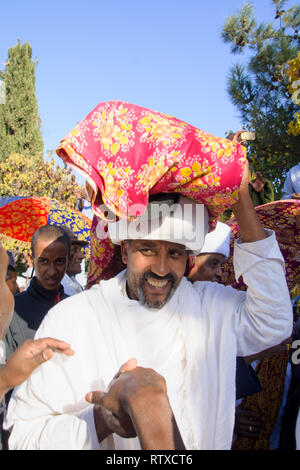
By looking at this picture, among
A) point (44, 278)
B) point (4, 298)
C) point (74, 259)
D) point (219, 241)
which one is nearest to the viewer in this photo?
point (4, 298)

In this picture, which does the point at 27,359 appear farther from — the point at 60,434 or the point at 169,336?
the point at 169,336

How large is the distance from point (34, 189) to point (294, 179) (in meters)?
10.4

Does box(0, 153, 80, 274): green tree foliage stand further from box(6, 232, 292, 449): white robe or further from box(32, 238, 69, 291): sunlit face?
box(6, 232, 292, 449): white robe

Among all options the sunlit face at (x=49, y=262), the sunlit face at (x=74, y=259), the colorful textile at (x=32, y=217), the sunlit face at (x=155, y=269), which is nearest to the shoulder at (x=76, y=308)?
the sunlit face at (x=155, y=269)

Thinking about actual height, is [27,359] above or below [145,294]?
below

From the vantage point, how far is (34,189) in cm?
1353

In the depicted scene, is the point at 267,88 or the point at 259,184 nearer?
the point at 259,184

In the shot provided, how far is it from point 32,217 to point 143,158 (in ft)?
9.58

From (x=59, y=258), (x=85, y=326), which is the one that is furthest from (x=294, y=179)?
(x=85, y=326)

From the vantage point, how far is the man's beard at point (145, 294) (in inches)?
78.8

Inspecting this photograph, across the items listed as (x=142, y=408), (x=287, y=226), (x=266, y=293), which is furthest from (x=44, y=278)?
(x=142, y=408)

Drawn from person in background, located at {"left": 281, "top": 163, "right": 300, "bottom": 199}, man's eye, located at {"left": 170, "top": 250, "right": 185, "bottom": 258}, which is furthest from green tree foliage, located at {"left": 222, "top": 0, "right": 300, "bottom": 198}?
man's eye, located at {"left": 170, "top": 250, "right": 185, "bottom": 258}

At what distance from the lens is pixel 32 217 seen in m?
4.40
